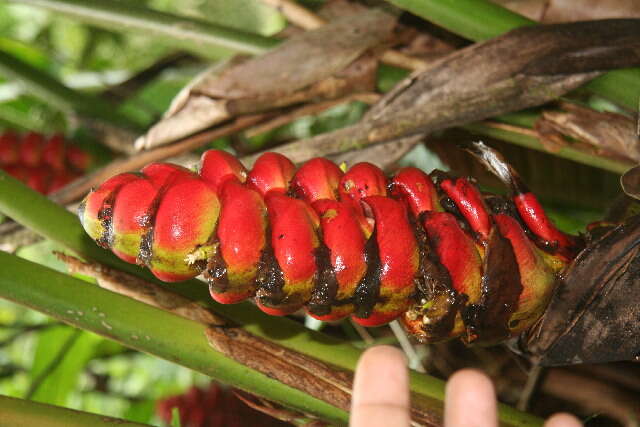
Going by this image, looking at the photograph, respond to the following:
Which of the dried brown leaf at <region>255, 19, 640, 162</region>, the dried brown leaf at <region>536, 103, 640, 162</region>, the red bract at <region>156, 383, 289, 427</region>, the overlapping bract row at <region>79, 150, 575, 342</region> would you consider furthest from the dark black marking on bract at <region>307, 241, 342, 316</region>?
the red bract at <region>156, 383, 289, 427</region>

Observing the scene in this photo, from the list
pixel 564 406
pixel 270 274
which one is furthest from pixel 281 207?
Answer: pixel 564 406

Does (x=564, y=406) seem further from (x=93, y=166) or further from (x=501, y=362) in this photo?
(x=93, y=166)

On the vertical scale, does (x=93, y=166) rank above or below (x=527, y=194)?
above

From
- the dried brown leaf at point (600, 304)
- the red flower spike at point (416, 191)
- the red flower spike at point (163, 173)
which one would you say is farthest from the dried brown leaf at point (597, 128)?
the red flower spike at point (163, 173)

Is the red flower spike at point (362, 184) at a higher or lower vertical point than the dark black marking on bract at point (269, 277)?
higher

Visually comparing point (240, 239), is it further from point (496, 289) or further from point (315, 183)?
point (496, 289)

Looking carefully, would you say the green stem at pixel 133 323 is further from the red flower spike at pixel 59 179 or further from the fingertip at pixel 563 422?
the red flower spike at pixel 59 179

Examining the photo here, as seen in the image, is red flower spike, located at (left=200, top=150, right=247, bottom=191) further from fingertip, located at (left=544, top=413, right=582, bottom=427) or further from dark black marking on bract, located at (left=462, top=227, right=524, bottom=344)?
fingertip, located at (left=544, top=413, right=582, bottom=427)
